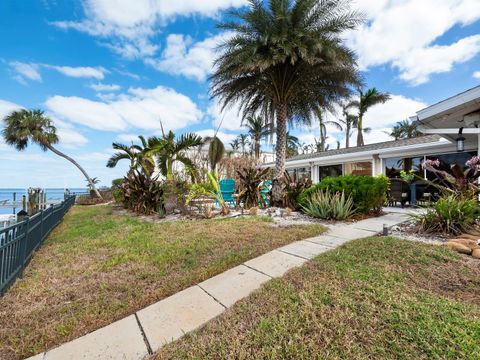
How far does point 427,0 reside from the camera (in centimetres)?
589

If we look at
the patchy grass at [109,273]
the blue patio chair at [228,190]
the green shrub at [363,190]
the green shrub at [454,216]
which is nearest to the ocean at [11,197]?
the blue patio chair at [228,190]

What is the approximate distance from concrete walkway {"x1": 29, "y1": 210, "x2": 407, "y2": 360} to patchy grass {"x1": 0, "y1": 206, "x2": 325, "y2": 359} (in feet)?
0.53

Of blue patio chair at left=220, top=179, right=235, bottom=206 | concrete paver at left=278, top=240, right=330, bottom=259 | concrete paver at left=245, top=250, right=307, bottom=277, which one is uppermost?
blue patio chair at left=220, top=179, right=235, bottom=206

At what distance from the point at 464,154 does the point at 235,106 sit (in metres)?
9.69

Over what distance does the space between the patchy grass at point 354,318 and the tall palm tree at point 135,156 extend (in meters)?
8.87

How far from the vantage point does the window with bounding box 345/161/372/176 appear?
44.3 feet

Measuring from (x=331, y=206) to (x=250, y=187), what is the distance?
316 cm

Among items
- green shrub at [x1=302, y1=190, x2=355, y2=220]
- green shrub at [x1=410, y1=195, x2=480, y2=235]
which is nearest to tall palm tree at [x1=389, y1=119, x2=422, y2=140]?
green shrub at [x1=302, y1=190, x2=355, y2=220]

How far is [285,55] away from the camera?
301 inches

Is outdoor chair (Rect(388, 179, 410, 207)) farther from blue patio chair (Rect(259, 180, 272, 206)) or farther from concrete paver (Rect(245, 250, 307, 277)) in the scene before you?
concrete paver (Rect(245, 250, 307, 277))

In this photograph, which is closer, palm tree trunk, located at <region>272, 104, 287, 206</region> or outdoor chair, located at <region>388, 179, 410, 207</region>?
outdoor chair, located at <region>388, 179, 410, 207</region>

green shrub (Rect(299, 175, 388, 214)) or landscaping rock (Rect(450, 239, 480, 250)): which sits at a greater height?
green shrub (Rect(299, 175, 388, 214))

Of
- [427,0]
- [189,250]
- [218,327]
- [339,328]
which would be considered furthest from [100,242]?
[427,0]

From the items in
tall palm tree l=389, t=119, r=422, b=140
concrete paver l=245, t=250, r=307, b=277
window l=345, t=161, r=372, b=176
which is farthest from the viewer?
tall palm tree l=389, t=119, r=422, b=140
